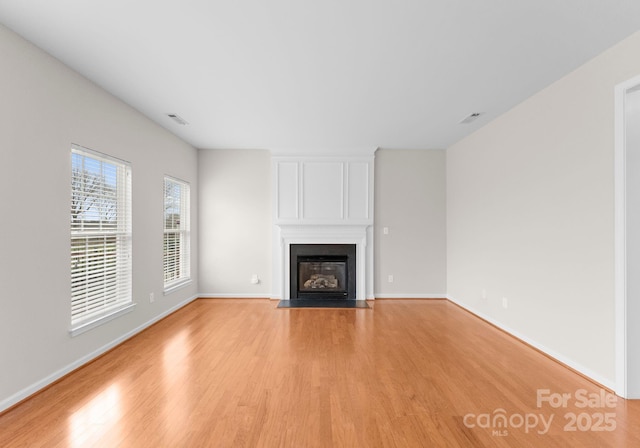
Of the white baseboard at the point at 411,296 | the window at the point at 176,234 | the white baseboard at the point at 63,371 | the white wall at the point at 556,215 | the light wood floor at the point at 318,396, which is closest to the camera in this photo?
the light wood floor at the point at 318,396

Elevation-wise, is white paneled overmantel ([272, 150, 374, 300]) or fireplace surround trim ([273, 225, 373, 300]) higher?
white paneled overmantel ([272, 150, 374, 300])

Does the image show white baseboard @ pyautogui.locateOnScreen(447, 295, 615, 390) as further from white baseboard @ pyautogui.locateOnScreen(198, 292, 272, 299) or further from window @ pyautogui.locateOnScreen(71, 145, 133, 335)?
window @ pyautogui.locateOnScreen(71, 145, 133, 335)

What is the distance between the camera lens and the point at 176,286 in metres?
4.80

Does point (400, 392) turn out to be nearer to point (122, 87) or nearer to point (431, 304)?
point (431, 304)

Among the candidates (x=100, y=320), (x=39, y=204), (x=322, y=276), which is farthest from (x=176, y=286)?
(x=39, y=204)

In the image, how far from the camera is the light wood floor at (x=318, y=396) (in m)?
1.93

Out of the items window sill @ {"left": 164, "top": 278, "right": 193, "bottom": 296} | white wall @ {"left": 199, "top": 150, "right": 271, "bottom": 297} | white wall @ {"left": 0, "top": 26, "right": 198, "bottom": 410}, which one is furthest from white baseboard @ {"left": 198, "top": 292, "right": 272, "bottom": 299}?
white wall @ {"left": 0, "top": 26, "right": 198, "bottom": 410}

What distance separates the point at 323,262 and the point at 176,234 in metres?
2.49

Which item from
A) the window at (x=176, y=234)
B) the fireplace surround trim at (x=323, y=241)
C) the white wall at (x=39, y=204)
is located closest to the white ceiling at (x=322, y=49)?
the white wall at (x=39, y=204)

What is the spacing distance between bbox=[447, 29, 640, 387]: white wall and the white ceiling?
283 mm

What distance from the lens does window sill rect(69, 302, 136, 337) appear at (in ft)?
9.22

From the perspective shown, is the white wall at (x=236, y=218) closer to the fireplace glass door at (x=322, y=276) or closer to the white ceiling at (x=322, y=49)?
the fireplace glass door at (x=322, y=276)

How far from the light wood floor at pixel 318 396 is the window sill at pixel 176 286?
77cm

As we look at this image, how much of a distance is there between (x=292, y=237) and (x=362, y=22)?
3846 millimetres
